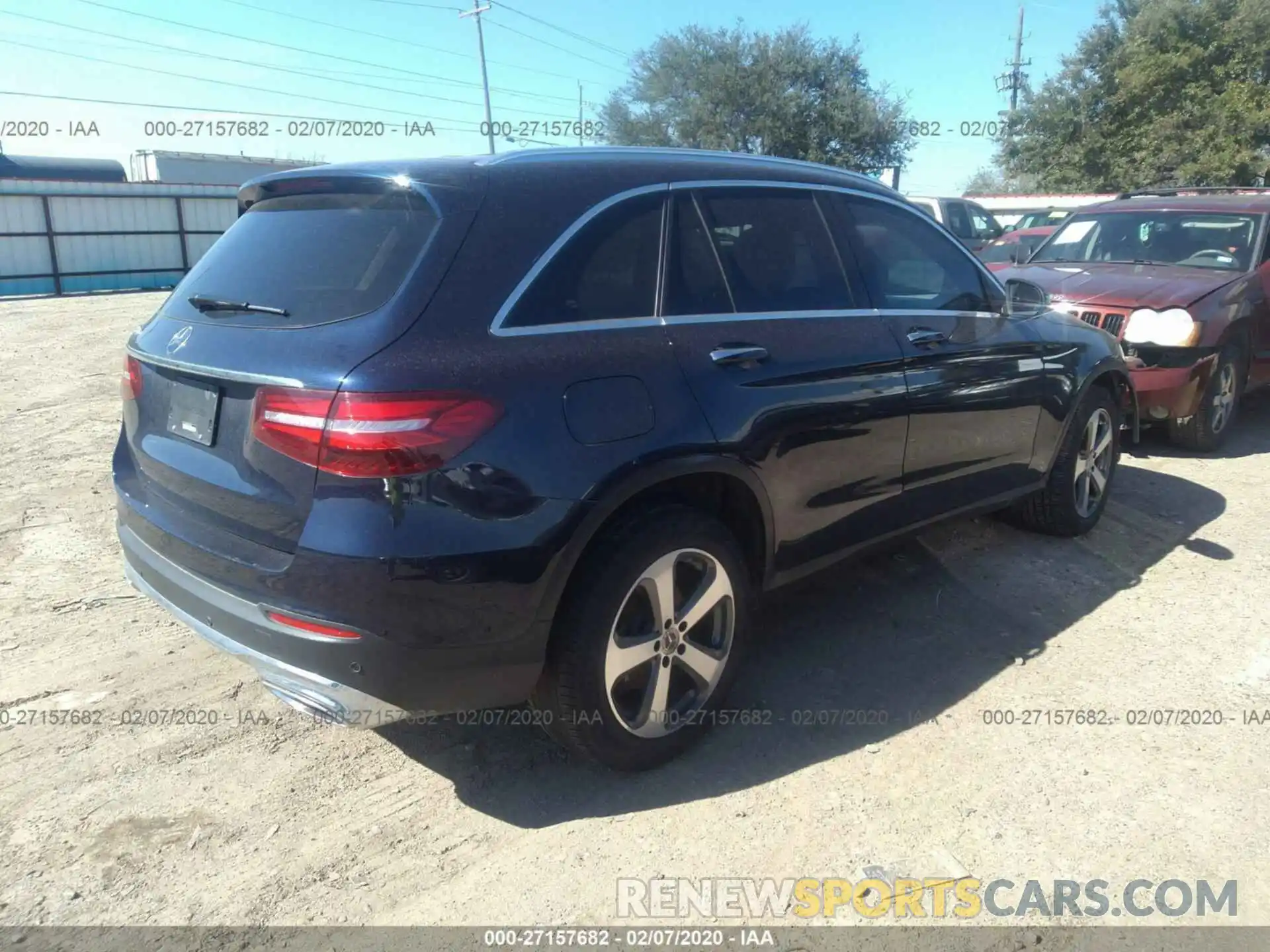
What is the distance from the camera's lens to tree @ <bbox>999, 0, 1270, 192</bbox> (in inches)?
1144

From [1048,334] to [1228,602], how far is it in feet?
4.91

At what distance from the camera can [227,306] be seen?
9.31ft

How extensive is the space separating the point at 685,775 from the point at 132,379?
2240 millimetres

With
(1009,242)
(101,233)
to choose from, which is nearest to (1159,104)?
(1009,242)

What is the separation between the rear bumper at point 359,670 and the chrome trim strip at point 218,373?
59cm

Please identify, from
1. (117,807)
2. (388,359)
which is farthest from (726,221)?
(117,807)

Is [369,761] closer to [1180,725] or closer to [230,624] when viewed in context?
[230,624]

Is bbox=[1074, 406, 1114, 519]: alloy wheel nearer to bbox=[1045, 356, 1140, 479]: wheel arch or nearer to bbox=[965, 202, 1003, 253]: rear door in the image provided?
bbox=[1045, 356, 1140, 479]: wheel arch

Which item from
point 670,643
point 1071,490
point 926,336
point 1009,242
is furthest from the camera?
point 1009,242

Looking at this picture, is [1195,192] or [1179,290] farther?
[1195,192]

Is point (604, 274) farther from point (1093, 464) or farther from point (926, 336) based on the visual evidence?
point (1093, 464)

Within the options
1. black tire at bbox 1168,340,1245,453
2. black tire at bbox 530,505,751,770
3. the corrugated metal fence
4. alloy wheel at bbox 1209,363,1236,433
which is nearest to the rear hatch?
black tire at bbox 530,505,751,770

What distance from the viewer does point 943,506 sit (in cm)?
413

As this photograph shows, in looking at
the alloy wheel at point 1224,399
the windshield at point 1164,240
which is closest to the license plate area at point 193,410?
the alloy wheel at point 1224,399
